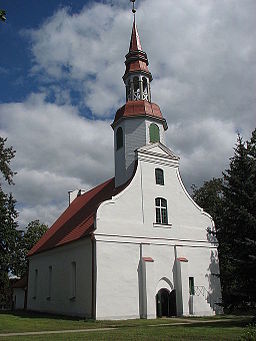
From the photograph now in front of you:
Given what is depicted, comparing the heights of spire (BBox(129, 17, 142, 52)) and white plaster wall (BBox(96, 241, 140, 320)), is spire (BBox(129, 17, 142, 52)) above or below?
above

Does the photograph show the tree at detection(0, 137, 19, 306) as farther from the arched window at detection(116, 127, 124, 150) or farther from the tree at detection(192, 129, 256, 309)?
the tree at detection(192, 129, 256, 309)

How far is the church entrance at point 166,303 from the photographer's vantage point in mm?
22459

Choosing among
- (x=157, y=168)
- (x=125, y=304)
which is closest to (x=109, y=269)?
(x=125, y=304)

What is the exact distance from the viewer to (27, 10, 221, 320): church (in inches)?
835

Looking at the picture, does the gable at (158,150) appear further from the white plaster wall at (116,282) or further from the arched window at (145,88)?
the white plaster wall at (116,282)

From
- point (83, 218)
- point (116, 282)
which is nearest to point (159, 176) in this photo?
point (83, 218)

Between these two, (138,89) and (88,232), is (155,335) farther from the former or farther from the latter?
(138,89)

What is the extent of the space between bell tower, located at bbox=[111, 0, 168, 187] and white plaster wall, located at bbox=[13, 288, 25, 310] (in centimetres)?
1789

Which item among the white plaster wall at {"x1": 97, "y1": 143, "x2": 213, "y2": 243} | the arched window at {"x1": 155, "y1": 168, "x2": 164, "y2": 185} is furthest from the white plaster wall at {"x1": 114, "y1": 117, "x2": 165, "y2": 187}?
the arched window at {"x1": 155, "y1": 168, "x2": 164, "y2": 185}

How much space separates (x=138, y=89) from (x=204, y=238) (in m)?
12.4

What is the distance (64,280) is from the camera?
24844 mm

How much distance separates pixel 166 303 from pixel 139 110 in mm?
13353

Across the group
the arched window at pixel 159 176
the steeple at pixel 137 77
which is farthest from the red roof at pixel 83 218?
the steeple at pixel 137 77

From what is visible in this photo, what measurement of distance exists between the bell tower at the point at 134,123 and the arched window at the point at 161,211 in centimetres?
286
